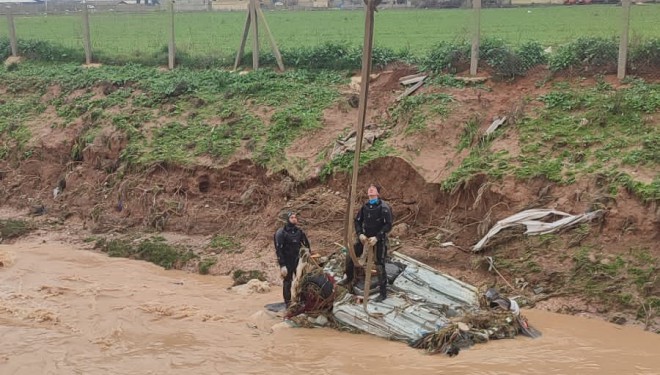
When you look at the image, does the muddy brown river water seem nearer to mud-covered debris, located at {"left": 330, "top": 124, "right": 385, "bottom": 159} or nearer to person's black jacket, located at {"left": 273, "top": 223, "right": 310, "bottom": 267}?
person's black jacket, located at {"left": 273, "top": 223, "right": 310, "bottom": 267}

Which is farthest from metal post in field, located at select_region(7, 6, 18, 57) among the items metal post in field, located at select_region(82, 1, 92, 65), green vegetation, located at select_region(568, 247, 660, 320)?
green vegetation, located at select_region(568, 247, 660, 320)

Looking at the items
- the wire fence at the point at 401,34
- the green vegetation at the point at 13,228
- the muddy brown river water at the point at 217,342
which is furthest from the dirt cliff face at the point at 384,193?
the muddy brown river water at the point at 217,342

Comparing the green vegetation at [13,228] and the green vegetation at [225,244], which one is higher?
the green vegetation at [225,244]

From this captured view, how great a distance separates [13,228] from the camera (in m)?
15.3

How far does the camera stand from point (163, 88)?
18.3 metres

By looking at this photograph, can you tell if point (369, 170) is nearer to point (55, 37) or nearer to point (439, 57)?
point (439, 57)

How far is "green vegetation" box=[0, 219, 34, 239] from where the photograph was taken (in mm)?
15141

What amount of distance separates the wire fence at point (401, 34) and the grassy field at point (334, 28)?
4 cm

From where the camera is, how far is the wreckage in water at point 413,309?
948 cm

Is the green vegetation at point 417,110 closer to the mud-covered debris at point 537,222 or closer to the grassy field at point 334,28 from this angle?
the grassy field at point 334,28

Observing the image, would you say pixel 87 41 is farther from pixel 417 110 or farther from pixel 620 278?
pixel 620 278

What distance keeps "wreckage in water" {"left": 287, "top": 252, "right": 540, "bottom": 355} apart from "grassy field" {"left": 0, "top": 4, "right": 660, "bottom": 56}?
7.58 metres

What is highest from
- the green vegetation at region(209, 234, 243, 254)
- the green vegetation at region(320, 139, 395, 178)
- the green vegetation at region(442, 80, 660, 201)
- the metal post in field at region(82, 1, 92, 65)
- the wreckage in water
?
the metal post in field at region(82, 1, 92, 65)

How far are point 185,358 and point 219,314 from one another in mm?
1564
